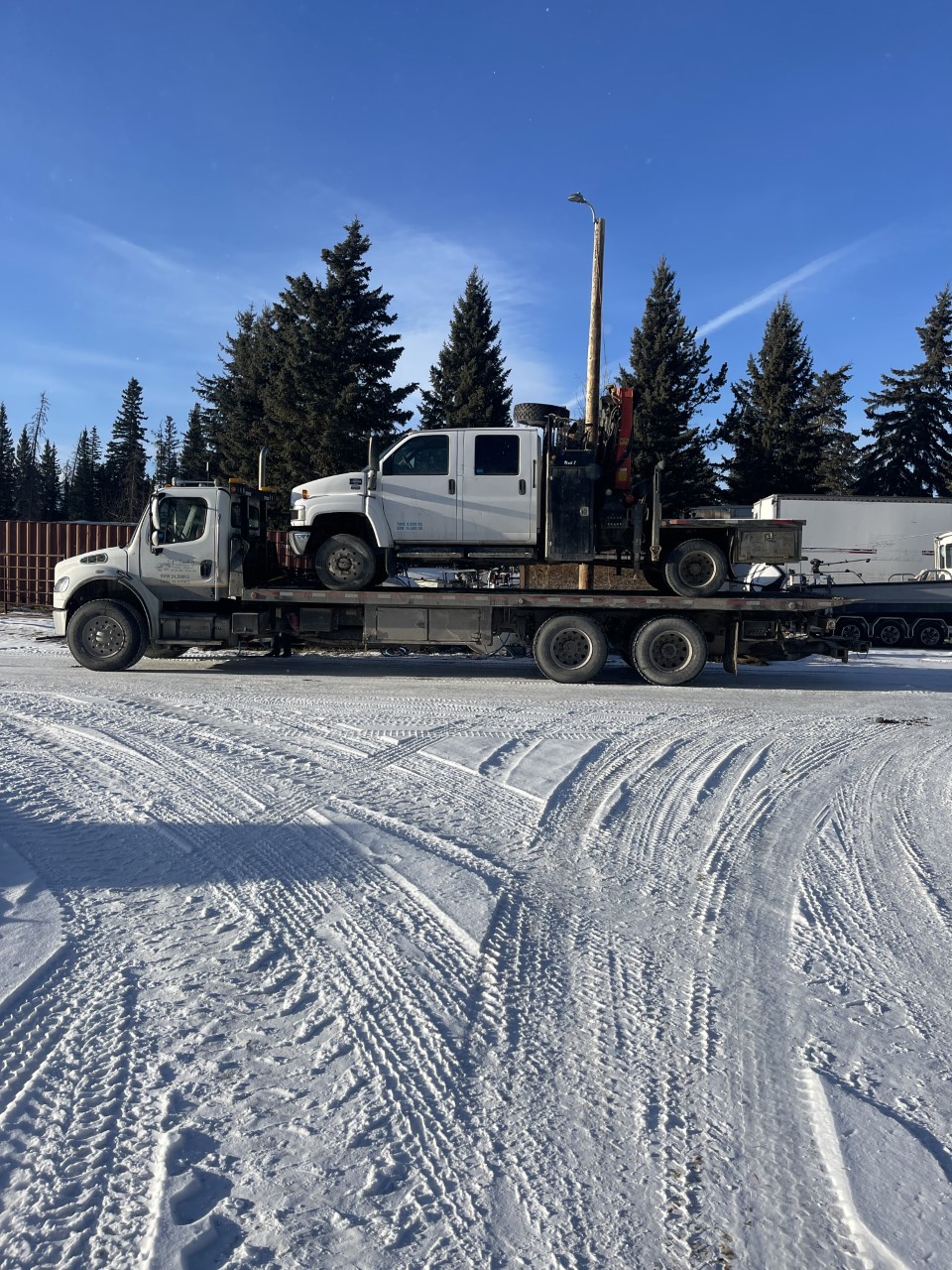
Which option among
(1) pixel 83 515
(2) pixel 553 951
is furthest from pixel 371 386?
(1) pixel 83 515

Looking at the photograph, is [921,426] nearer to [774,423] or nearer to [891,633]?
[774,423]

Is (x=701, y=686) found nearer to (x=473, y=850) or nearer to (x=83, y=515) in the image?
(x=473, y=850)

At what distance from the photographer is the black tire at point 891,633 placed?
784 inches

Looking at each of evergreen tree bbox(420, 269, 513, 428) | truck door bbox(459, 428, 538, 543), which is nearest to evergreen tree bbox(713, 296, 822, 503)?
evergreen tree bbox(420, 269, 513, 428)

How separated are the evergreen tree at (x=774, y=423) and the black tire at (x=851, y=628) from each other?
66.9ft

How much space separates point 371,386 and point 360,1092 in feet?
96.3

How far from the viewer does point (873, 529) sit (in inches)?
1017

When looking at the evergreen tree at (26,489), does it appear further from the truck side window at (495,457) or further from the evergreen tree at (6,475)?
the truck side window at (495,457)

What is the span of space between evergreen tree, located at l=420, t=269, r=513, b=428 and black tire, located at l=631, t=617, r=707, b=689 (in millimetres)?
23504

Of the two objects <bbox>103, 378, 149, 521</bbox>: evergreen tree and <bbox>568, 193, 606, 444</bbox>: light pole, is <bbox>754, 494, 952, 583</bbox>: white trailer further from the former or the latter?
<bbox>103, 378, 149, 521</bbox>: evergreen tree

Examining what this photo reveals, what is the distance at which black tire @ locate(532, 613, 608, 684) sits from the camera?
444 inches

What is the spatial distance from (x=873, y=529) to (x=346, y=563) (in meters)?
20.4

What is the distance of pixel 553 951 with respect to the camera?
3486 millimetres

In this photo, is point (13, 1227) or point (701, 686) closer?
point (13, 1227)
